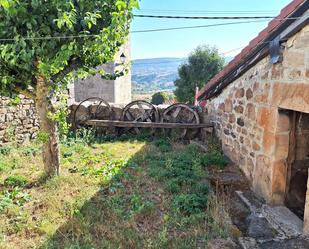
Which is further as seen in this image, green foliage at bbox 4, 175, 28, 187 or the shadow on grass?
green foliage at bbox 4, 175, 28, 187

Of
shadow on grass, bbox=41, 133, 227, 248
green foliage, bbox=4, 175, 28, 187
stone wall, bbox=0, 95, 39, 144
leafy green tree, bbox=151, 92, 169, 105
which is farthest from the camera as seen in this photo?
leafy green tree, bbox=151, 92, 169, 105

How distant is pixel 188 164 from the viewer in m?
5.05

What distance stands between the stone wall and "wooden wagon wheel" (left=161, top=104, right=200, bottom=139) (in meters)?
3.60

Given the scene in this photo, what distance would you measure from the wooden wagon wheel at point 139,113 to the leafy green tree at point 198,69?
1019cm

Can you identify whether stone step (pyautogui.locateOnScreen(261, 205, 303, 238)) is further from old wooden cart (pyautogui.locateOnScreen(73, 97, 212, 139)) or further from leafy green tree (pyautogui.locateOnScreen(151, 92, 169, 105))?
leafy green tree (pyautogui.locateOnScreen(151, 92, 169, 105))

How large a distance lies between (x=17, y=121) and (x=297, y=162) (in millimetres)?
6136

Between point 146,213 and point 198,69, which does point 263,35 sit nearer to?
point 146,213

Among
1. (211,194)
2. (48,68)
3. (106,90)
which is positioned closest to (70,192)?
(48,68)

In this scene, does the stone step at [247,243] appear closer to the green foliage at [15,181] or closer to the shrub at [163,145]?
the green foliage at [15,181]

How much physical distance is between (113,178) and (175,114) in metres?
3.62

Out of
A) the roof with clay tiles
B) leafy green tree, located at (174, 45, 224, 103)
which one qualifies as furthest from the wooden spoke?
leafy green tree, located at (174, 45, 224, 103)

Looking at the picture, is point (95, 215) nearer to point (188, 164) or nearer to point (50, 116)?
point (50, 116)

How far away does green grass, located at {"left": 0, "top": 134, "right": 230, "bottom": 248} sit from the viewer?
2.83 m

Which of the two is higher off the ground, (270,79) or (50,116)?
(270,79)
